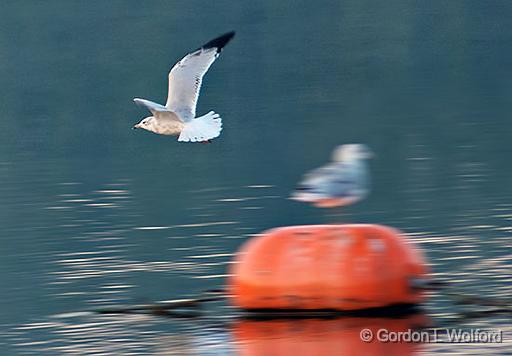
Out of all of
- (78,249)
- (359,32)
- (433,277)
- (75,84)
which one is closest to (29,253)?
(78,249)

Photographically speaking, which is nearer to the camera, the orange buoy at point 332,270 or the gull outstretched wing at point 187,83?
the orange buoy at point 332,270

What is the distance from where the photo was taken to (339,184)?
13.0 metres

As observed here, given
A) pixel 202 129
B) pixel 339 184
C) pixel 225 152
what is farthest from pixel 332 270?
pixel 225 152

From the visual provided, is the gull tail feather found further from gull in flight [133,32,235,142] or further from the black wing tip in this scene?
the black wing tip

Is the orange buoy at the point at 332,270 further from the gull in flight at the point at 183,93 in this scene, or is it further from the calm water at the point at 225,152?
the gull in flight at the point at 183,93

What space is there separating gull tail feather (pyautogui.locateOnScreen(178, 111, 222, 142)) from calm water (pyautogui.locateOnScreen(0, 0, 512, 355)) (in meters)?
1.49

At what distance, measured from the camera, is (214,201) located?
20875 millimetres

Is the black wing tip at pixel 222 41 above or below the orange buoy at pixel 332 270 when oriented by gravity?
above

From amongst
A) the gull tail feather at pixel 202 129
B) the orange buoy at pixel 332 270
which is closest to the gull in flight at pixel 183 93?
the gull tail feather at pixel 202 129

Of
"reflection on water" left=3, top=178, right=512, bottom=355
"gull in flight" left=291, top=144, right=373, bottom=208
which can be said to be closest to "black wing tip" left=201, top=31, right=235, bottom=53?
"gull in flight" left=291, top=144, right=373, bottom=208

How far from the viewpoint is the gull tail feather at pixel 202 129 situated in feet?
44.2

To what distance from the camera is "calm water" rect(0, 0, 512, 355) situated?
13.8 metres

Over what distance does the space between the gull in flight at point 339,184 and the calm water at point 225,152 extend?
42.1 inches

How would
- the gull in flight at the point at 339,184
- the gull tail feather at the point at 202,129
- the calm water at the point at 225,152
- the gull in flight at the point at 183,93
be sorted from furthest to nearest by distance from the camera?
the gull in flight at the point at 183,93 → the calm water at the point at 225,152 → the gull tail feather at the point at 202,129 → the gull in flight at the point at 339,184
